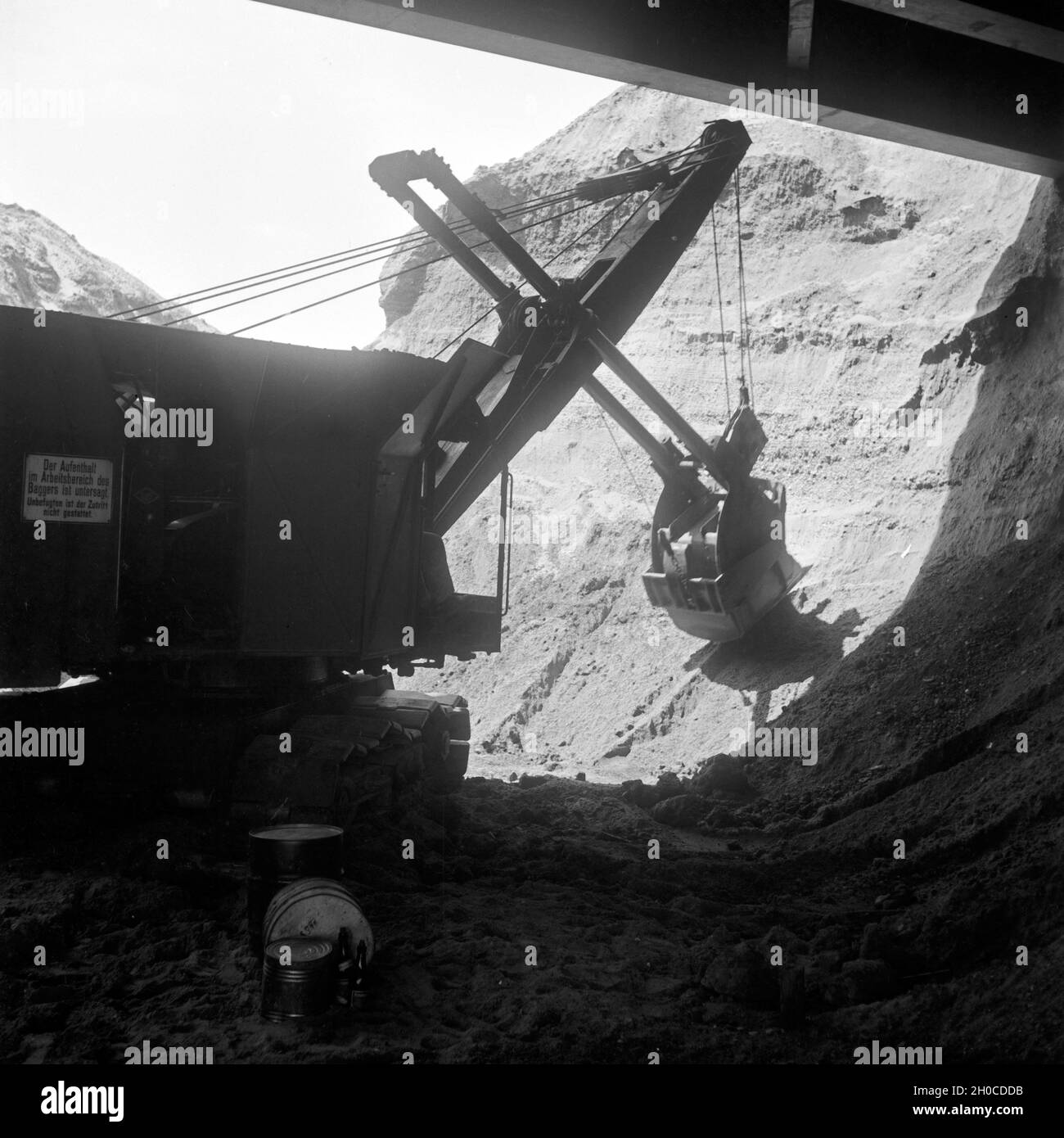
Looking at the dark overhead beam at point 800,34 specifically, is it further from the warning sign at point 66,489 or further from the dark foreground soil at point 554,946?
the warning sign at point 66,489

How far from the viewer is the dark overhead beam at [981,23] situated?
7.00 metres

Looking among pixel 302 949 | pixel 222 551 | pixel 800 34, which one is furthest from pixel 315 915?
pixel 800 34

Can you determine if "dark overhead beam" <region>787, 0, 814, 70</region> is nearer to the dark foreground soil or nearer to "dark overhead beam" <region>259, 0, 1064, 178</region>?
"dark overhead beam" <region>259, 0, 1064, 178</region>

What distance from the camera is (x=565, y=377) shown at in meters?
8.51

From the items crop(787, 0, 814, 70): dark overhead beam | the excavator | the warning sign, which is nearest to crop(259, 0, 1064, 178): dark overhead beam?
crop(787, 0, 814, 70): dark overhead beam

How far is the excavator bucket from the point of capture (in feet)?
31.5

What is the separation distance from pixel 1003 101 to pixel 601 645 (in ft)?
23.1

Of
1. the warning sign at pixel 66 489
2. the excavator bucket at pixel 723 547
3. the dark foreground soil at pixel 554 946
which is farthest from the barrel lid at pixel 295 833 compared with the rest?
the excavator bucket at pixel 723 547

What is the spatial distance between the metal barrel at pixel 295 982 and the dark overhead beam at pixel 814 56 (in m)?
5.39

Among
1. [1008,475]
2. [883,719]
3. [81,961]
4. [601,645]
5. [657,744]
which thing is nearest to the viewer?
[81,961]

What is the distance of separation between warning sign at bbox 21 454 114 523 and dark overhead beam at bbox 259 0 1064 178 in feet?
10.1

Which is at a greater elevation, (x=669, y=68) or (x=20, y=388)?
(x=669, y=68)
